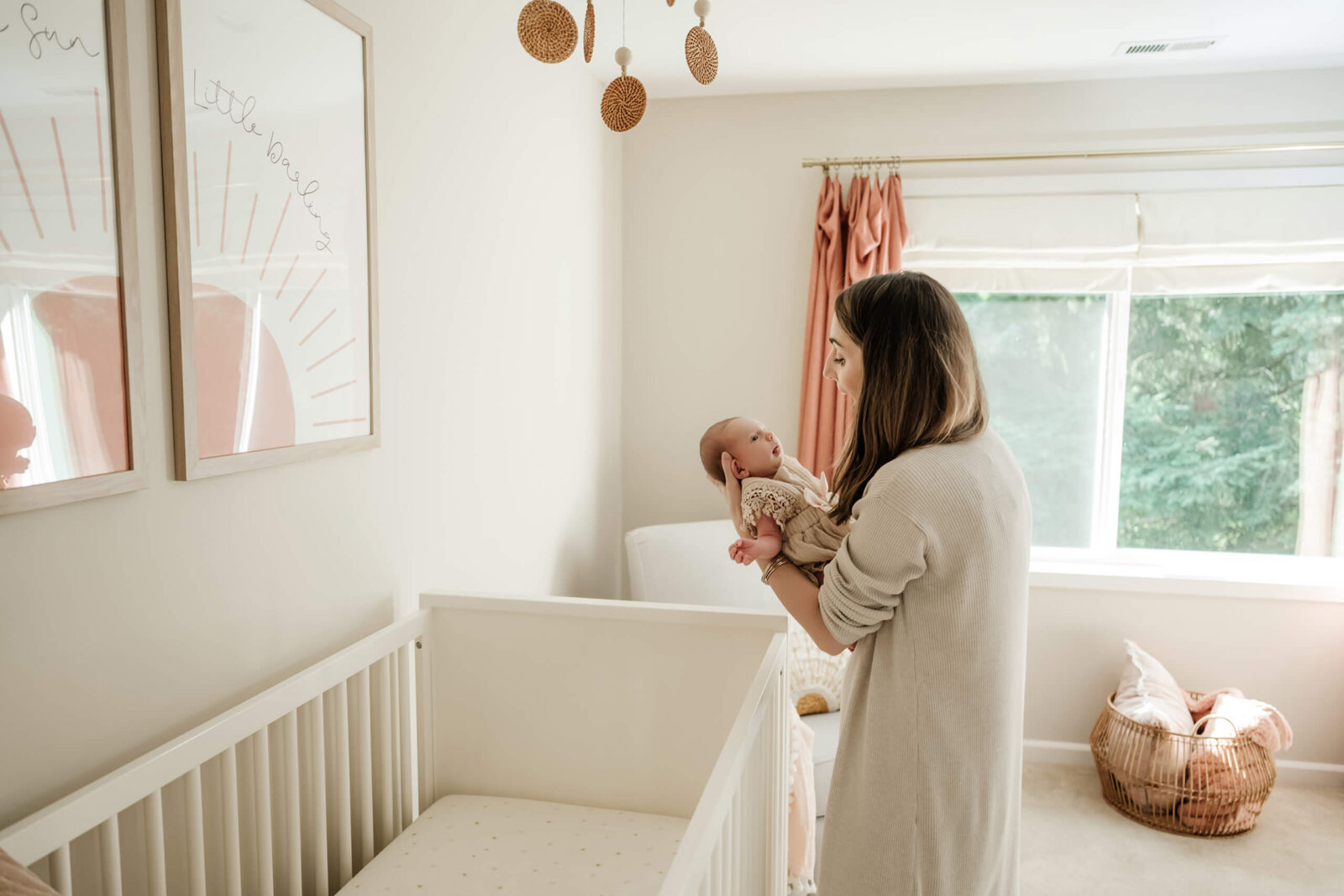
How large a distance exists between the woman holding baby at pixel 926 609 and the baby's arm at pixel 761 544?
0.42ft

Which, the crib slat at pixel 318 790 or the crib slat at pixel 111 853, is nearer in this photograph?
the crib slat at pixel 111 853

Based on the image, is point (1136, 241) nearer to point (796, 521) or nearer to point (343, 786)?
point (796, 521)

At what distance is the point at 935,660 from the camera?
1147mm

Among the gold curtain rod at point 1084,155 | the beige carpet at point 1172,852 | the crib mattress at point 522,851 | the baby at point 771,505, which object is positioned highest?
the gold curtain rod at point 1084,155

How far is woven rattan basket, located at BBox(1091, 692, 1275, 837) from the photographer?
8.16 feet

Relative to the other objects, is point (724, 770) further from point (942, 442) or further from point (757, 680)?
point (942, 442)

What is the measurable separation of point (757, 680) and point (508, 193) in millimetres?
1418

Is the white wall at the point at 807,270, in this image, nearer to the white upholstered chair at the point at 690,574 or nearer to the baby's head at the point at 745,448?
the white upholstered chair at the point at 690,574

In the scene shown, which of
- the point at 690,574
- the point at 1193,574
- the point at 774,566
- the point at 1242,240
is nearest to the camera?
the point at 774,566

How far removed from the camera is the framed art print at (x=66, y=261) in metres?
0.87

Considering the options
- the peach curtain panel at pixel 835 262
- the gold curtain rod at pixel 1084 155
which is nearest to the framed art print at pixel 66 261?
the peach curtain panel at pixel 835 262

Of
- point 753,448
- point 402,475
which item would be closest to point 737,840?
point 753,448

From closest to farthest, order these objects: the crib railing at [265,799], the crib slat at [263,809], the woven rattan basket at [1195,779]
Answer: the crib railing at [265,799] < the crib slat at [263,809] < the woven rattan basket at [1195,779]

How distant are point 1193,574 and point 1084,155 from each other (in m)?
1.50
